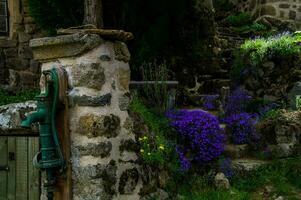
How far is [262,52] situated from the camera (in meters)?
6.55

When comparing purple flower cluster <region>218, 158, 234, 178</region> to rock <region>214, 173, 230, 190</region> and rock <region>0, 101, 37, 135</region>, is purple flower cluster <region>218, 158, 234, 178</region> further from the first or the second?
rock <region>0, 101, 37, 135</region>

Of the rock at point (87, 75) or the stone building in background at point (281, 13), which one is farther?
the stone building in background at point (281, 13)

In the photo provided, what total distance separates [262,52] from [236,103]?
109 cm

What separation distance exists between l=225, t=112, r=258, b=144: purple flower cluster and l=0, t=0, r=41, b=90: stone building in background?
4.94 metres

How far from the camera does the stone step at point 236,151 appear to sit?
A: 205 inches

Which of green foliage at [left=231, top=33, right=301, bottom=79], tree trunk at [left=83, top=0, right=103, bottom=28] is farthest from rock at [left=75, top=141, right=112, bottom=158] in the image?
green foliage at [left=231, top=33, right=301, bottom=79]

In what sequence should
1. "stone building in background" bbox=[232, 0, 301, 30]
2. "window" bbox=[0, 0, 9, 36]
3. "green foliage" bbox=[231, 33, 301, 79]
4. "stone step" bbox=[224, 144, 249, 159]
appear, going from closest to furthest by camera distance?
"stone step" bbox=[224, 144, 249, 159] → "green foliage" bbox=[231, 33, 301, 79] → "window" bbox=[0, 0, 9, 36] → "stone building in background" bbox=[232, 0, 301, 30]

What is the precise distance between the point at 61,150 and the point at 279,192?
7.32 feet

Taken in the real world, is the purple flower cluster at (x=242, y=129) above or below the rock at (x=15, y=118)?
below

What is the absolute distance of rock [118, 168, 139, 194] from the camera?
3.51 meters

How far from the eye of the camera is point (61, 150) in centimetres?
333

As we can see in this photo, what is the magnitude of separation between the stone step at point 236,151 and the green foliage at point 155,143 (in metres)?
0.93

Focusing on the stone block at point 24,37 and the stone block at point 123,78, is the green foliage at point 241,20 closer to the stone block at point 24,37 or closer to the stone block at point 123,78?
the stone block at point 24,37

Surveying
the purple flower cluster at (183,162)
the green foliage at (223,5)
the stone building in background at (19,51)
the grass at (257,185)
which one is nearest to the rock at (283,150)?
the grass at (257,185)
